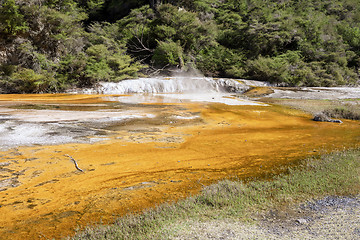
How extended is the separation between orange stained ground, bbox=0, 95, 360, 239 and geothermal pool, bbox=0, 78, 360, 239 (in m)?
0.01

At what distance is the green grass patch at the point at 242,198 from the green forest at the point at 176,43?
1678 cm

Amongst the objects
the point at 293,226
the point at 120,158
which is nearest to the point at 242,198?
the point at 293,226

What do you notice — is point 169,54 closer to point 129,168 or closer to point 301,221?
point 129,168

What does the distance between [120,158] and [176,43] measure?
Answer: 2153 cm

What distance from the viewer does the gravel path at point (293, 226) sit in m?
2.34

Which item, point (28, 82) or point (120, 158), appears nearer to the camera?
point (120, 158)

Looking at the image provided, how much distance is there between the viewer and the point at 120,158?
4840 mm

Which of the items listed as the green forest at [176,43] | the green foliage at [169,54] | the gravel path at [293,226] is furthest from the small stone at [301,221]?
the green foliage at [169,54]

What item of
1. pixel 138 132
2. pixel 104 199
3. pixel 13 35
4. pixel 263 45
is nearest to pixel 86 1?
pixel 13 35

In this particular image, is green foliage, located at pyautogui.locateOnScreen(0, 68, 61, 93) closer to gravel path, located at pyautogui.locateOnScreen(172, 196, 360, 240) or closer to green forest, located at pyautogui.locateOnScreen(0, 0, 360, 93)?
green forest, located at pyautogui.locateOnScreen(0, 0, 360, 93)

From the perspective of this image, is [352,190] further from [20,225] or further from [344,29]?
[344,29]

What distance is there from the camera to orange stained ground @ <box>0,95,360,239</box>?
2.96m

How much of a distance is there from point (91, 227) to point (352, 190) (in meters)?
3.54

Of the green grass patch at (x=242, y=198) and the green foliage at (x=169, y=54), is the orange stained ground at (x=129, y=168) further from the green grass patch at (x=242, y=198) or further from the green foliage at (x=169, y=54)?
the green foliage at (x=169, y=54)
